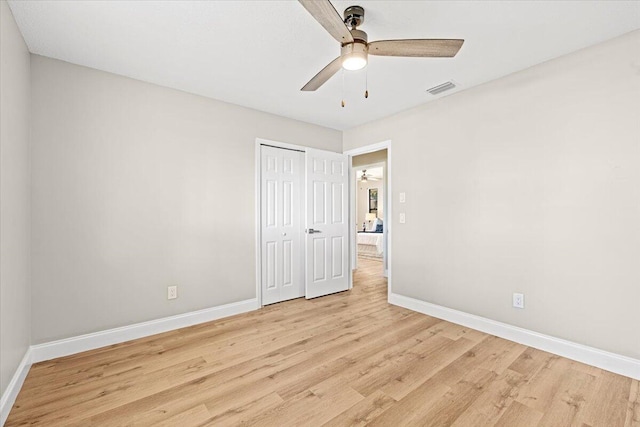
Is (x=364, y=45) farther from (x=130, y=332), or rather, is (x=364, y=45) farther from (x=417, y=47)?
(x=130, y=332)

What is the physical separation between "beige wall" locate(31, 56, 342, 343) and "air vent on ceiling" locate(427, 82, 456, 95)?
2085mm

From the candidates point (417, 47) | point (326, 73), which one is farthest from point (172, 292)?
point (417, 47)

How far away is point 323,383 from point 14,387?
202 centimetres

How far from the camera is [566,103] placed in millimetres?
2418

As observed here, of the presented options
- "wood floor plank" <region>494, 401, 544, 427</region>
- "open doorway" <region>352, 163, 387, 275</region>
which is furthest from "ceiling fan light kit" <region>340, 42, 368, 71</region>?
"open doorway" <region>352, 163, 387, 275</region>

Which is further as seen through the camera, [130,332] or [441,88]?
[441,88]

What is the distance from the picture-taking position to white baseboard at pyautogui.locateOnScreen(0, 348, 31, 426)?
168cm

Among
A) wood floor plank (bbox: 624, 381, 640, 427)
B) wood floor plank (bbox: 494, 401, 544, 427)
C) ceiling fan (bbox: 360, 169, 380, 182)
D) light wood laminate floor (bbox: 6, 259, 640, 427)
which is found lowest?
light wood laminate floor (bbox: 6, 259, 640, 427)

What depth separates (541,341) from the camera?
99.0 inches

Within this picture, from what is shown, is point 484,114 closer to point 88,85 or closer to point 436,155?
point 436,155

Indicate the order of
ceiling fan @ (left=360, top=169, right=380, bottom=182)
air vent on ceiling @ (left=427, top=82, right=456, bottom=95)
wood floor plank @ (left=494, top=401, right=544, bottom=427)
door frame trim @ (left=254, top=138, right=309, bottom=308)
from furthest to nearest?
ceiling fan @ (left=360, top=169, right=380, bottom=182), door frame trim @ (left=254, top=138, right=309, bottom=308), air vent on ceiling @ (left=427, top=82, right=456, bottom=95), wood floor plank @ (left=494, top=401, right=544, bottom=427)

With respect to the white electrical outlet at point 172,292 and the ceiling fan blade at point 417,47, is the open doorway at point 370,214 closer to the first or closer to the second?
the ceiling fan blade at point 417,47

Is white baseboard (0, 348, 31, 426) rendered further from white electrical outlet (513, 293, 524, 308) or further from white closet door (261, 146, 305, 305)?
white electrical outlet (513, 293, 524, 308)

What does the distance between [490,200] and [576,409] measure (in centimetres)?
174
